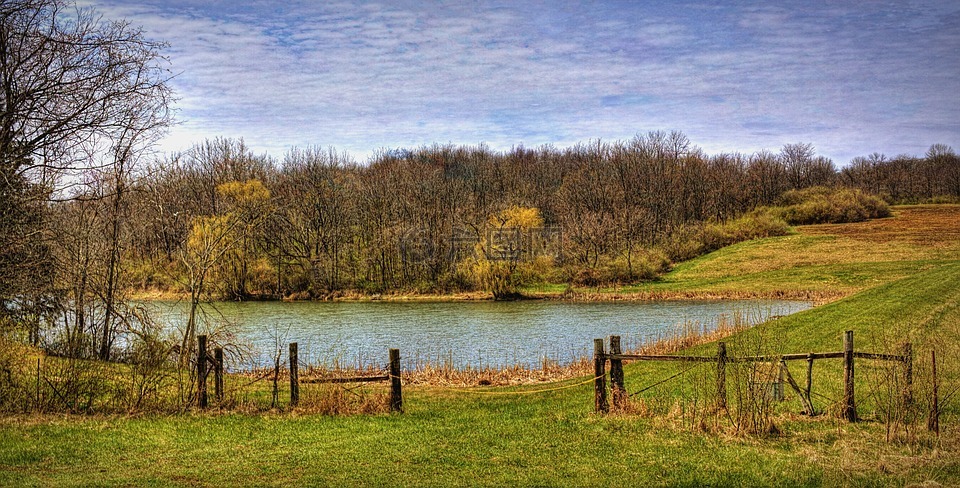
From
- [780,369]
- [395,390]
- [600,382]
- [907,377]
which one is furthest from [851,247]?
[395,390]

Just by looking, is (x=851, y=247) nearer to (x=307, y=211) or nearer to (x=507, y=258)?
(x=507, y=258)

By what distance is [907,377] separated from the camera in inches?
435

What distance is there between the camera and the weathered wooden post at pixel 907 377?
10.7 meters

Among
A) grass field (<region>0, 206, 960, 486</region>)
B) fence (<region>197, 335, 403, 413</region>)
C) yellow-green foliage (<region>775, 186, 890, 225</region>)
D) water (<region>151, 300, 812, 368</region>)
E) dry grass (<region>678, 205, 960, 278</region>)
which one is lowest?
water (<region>151, 300, 812, 368</region>)

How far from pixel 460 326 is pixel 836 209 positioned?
66854 millimetres

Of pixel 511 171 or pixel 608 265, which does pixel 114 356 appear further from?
pixel 511 171

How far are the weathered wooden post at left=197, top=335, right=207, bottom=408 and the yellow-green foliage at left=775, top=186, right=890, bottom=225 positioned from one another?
8709 cm

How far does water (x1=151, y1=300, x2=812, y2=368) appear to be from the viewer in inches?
1167

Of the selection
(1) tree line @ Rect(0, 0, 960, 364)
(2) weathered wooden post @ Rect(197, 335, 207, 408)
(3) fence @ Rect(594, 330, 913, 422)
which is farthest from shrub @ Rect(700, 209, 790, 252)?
(2) weathered wooden post @ Rect(197, 335, 207, 408)

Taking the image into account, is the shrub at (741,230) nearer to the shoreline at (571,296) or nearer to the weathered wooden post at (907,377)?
the shoreline at (571,296)

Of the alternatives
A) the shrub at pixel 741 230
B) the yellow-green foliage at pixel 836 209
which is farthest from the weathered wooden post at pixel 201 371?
the yellow-green foliage at pixel 836 209

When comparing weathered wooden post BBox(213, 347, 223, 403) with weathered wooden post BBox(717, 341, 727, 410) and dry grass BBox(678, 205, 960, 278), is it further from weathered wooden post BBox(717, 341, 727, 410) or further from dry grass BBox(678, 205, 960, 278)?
dry grass BBox(678, 205, 960, 278)

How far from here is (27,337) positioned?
1733 centimetres

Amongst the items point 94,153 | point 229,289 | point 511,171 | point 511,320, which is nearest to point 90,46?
point 94,153
